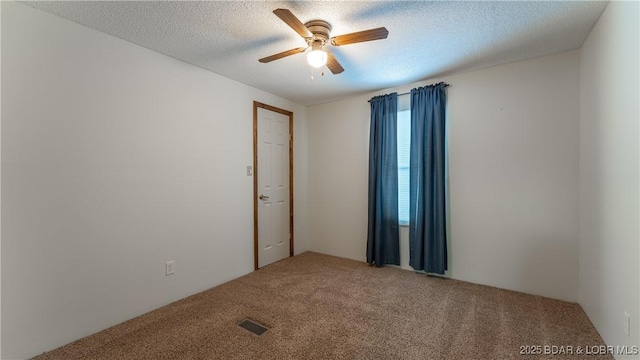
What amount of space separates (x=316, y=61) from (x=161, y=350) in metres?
2.37

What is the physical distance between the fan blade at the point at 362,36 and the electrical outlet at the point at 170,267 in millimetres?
2483

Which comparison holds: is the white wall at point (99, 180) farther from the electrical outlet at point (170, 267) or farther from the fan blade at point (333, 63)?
the fan blade at point (333, 63)

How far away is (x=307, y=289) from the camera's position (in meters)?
2.88

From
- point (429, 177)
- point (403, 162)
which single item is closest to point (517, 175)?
point (429, 177)

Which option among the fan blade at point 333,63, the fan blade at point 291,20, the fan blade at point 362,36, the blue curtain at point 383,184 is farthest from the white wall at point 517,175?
the fan blade at point 291,20

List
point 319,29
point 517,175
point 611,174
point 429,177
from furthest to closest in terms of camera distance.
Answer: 1. point 429,177
2. point 517,175
3. point 319,29
4. point 611,174

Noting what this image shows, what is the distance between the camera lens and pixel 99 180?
7.02 feet

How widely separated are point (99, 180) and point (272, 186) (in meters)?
1.99

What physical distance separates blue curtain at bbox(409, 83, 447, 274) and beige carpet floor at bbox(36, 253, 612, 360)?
327 mm

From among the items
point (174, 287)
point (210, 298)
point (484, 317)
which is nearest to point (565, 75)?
point (484, 317)

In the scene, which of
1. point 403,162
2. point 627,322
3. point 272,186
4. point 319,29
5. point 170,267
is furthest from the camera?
point 272,186

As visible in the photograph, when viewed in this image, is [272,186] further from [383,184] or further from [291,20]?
[291,20]

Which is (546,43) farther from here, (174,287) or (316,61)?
(174,287)

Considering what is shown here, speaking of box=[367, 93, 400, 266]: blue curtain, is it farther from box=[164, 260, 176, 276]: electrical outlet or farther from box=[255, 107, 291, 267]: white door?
box=[164, 260, 176, 276]: electrical outlet
